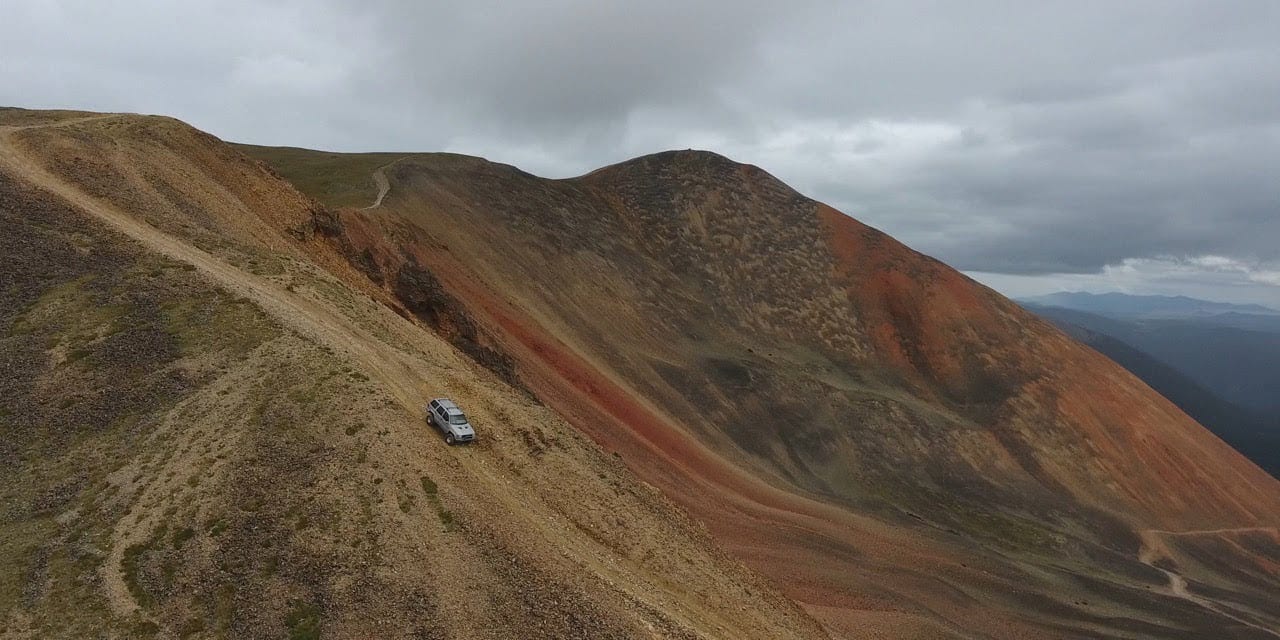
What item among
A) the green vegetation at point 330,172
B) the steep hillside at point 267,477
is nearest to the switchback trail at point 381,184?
the green vegetation at point 330,172

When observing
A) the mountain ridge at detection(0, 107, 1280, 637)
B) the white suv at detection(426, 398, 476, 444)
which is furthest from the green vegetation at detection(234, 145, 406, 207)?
→ the white suv at detection(426, 398, 476, 444)

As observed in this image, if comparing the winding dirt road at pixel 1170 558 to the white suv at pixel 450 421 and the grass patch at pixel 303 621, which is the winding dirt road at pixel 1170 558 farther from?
the grass patch at pixel 303 621

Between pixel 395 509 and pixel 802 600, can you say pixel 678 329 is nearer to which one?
pixel 802 600

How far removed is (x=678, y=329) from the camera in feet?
226

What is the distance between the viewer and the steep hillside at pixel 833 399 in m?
39.2

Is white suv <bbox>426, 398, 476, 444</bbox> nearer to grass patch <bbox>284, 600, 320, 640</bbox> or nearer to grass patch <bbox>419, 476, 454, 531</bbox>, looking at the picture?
grass patch <bbox>419, 476, 454, 531</bbox>

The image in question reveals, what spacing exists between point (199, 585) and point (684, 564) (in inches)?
517

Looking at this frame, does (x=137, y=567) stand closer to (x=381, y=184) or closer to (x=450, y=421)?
(x=450, y=421)

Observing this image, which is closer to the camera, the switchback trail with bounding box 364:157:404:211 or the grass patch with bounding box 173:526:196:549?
the grass patch with bounding box 173:526:196:549

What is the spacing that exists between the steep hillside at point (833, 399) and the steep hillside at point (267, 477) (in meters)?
11.4

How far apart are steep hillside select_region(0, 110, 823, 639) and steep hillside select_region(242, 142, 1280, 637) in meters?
11.4

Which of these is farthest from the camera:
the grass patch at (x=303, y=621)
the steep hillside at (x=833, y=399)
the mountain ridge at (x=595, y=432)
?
the steep hillside at (x=833, y=399)

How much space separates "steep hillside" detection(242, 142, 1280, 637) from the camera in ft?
129

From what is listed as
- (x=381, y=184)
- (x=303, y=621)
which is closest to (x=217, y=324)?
(x=303, y=621)
